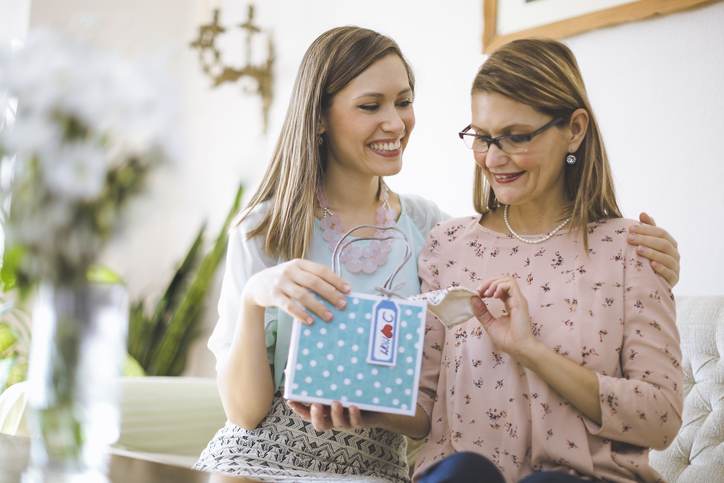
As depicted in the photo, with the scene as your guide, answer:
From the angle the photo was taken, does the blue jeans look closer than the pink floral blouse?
Yes

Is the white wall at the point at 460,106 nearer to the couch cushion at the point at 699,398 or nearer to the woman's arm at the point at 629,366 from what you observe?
the couch cushion at the point at 699,398

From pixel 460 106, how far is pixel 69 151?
6.37ft

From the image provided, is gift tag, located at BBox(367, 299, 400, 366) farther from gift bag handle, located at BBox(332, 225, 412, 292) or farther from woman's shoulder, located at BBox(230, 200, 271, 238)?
woman's shoulder, located at BBox(230, 200, 271, 238)

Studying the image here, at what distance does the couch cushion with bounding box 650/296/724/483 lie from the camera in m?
1.61

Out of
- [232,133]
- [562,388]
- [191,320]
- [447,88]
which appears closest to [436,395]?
[562,388]

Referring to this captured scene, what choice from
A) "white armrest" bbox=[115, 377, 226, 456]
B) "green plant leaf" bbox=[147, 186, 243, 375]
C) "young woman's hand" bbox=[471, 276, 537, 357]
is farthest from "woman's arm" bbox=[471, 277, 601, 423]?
"green plant leaf" bbox=[147, 186, 243, 375]

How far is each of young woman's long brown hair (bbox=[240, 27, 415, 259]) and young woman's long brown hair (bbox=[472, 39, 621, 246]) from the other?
0.80 ft

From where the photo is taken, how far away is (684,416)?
5.54ft

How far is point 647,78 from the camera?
6.82ft

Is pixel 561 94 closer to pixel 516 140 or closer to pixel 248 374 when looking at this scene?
pixel 516 140

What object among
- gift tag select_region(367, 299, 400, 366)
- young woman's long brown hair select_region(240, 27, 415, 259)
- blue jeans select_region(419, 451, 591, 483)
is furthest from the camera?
young woman's long brown hair select_region(240, 27, 415, 259)

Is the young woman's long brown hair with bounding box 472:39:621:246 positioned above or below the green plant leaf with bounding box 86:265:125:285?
above

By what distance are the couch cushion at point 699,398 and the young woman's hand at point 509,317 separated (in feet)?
1.92

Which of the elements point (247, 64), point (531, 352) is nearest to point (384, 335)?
point (531, 352)
